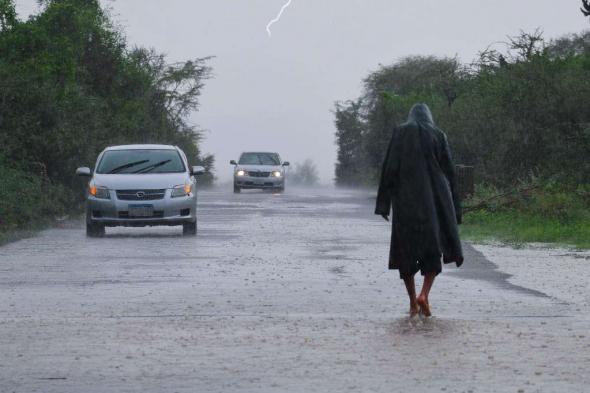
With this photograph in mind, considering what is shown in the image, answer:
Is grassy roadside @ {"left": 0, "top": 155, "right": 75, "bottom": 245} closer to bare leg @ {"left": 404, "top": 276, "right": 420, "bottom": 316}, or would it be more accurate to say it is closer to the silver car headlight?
the silver car headlight

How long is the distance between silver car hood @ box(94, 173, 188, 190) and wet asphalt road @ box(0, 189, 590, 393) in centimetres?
488

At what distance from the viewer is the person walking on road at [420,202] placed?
12.5 meters

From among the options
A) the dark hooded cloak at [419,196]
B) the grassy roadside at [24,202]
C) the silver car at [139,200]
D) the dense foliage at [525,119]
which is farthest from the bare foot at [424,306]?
the dense foliage at [525,119]

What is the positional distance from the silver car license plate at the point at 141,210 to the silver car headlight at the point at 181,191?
51 cm

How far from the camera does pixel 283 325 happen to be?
465 inches

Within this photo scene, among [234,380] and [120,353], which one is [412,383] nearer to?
[234,380]

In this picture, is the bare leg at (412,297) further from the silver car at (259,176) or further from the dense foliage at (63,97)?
the silver car at (259,176)

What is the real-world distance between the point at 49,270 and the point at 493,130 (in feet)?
73.5

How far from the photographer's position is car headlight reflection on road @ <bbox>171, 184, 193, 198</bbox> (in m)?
26.2

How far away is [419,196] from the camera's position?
41.3ft

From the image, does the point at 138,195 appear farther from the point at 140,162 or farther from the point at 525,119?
the point at 525,119

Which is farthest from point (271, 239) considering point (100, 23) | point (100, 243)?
point (100, 23)

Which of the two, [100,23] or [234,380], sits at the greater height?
[100,23]

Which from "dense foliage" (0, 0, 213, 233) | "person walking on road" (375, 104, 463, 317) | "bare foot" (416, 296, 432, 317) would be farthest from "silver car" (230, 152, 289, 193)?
"bare foot" (416, 296, 432, 317)
